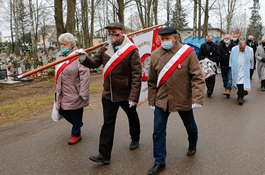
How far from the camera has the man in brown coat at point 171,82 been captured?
2.92m

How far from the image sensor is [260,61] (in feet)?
27.8

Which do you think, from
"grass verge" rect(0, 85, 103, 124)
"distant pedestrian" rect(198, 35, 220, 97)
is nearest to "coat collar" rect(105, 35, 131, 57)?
"grass verge" rect(0, 85, 103, 124)

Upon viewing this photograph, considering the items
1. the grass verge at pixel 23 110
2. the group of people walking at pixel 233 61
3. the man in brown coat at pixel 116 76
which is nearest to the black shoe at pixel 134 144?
the man in brown coat at pixel 116 76

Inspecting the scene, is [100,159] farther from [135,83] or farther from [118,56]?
[118,56]

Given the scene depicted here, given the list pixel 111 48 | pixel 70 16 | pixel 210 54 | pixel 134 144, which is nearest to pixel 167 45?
pixel 111 48

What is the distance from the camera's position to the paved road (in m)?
3.11

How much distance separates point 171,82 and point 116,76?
733mm

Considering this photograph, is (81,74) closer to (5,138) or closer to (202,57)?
(5,138)

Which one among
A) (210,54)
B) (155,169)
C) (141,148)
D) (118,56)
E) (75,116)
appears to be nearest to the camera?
(155,169)

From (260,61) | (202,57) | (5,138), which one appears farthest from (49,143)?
(260,61)

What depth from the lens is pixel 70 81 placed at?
12.4ft

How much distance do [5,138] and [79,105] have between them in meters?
1.74

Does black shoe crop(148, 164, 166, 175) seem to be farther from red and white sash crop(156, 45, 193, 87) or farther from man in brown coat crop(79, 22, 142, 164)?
red and white sash crop(156, 45, 193, 87)

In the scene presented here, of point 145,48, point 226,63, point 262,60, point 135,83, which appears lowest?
point 135,83
